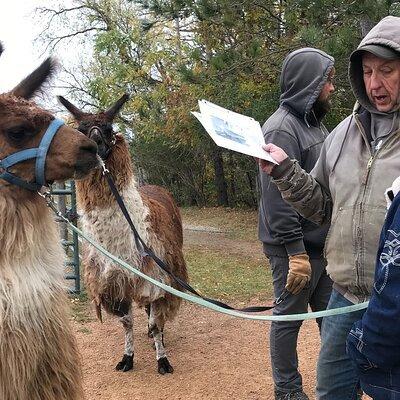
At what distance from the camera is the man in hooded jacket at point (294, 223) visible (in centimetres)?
299

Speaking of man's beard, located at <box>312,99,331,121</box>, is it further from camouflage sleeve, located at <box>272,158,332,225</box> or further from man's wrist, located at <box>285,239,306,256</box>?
camouflage sleeve, located at <box>272,158,332,225</box>

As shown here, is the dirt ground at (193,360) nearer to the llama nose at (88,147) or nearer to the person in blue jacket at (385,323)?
the llama nose at (88,147)

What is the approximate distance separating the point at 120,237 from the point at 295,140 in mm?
1759

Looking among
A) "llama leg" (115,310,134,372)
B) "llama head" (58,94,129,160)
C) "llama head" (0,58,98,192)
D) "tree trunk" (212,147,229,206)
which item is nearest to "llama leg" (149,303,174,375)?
"llama leg" (115,310,134,372)

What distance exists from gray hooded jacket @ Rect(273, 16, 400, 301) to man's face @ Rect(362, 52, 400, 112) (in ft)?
0.17

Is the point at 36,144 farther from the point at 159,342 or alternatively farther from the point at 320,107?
the point at 159,342

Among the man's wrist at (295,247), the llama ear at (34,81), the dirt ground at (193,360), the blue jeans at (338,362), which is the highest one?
the llama ear at (34,81)

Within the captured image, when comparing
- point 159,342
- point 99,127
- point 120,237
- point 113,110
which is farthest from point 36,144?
point 159,342

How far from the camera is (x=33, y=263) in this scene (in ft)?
7.30

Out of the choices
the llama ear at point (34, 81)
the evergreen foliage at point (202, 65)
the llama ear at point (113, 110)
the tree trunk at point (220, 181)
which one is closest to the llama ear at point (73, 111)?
the llama ear at point (113, 110)

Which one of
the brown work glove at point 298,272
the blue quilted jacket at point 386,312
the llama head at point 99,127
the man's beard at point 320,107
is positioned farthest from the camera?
the llama head at point 99,127

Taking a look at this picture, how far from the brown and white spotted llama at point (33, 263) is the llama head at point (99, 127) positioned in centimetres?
163

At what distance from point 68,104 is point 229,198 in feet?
53.2

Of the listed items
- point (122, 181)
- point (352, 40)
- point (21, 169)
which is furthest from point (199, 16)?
point (21, 169)
